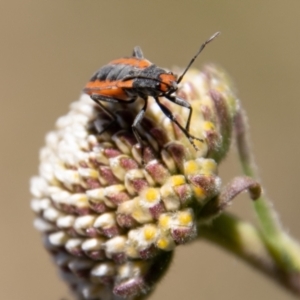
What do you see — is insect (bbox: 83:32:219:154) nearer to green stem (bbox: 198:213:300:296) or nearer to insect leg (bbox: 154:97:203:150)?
insect leg (bbox: 154:97:203:150)

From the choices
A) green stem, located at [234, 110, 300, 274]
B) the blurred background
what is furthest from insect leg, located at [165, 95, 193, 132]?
the blurred background

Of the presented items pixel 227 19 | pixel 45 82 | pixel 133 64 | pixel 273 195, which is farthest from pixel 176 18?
pixel 133 64

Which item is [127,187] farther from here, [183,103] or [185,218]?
[183,103]

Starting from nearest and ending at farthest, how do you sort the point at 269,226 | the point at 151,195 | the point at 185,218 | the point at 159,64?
1. the point at 185,218
2. the point at 151,195
3. the point at 269,226
4. the point at 159,64

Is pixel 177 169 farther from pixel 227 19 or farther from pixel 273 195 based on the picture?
pixel 227 19

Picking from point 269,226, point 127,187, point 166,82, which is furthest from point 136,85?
point 269,226

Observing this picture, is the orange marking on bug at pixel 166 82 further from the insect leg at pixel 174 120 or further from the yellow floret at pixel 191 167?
the yellow floret at pixel 191 167

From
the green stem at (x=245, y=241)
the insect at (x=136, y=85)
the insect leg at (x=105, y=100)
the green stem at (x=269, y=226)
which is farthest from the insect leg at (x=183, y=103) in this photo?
→ the green stem at (x=245, y=241)
